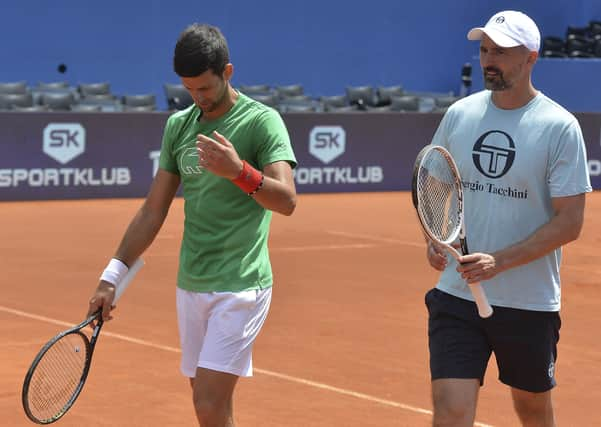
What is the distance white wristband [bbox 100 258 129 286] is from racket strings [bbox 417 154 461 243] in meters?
1.32

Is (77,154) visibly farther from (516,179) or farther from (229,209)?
(516,179)

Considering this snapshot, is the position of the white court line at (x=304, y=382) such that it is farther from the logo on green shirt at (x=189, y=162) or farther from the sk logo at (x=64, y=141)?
the sk logo at (x=64, y=141)

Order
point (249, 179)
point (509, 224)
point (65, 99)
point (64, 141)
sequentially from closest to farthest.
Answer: point (249, 179), point (509, 224), point (64, 141), point (65, 99)

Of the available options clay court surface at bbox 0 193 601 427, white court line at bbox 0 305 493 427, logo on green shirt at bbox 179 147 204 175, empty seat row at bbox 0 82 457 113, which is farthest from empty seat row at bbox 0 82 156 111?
logo on green shirt at bbox 179 147 204 175

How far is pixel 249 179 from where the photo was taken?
464cm

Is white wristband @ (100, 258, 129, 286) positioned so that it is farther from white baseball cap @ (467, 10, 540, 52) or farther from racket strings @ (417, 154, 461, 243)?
white baseball cap @ (467, 10, 540, 52)

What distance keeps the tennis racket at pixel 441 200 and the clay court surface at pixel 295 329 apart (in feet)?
8.04

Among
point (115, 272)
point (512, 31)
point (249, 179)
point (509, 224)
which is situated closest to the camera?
point (249, 179)

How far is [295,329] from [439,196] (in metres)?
5.01

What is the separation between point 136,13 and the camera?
2725cm

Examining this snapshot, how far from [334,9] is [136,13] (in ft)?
17.4

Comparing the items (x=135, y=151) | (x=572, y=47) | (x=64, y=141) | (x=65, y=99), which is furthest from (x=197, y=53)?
(x=572, y=47)

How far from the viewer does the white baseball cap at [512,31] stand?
480 cm

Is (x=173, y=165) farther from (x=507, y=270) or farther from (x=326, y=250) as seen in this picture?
(x=326, y=250)
